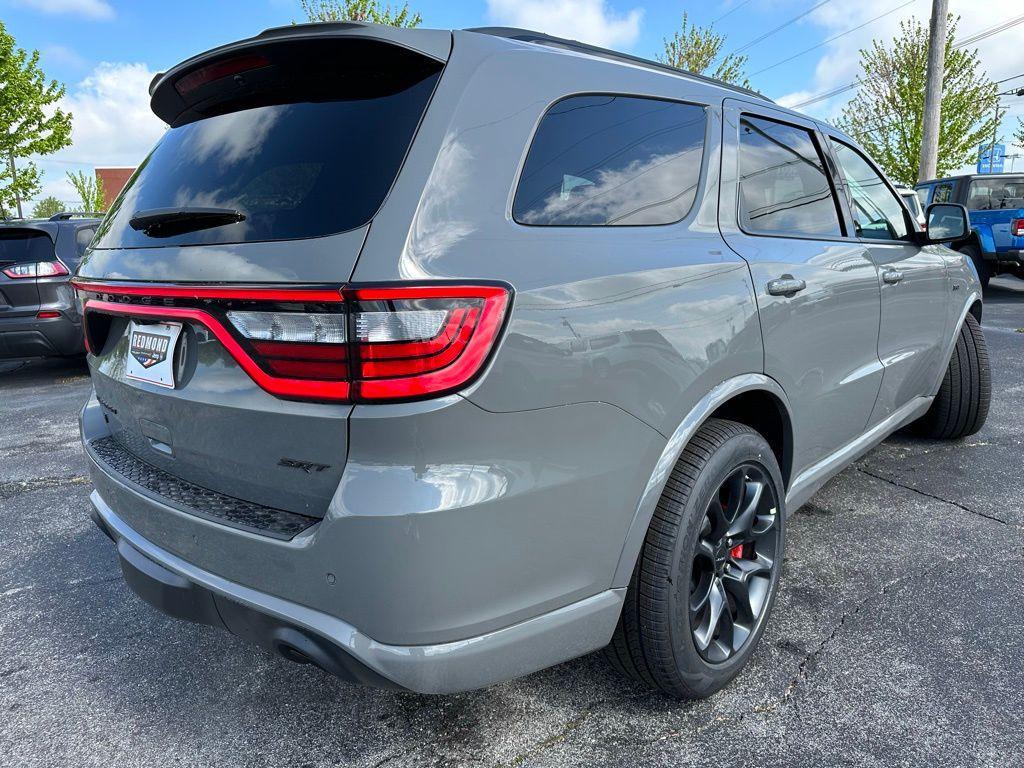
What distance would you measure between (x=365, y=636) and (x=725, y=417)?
1300 mm

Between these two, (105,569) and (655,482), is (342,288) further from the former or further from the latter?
(105,569)

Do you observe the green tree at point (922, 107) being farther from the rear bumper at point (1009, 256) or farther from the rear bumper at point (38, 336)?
the rear bumper at point (38, 336)

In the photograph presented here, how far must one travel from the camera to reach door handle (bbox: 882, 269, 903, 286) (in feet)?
9.61

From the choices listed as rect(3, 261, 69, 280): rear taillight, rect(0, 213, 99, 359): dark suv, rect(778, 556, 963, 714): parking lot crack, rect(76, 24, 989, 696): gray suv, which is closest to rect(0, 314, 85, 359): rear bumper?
rect(0, 213, 99, 359): dark suv

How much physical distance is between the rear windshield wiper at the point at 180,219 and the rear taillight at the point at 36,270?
588cm

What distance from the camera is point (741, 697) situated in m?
2.08

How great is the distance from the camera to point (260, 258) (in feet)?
4.96

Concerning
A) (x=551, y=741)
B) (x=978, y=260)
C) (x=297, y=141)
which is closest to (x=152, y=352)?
(x=297, y=141)

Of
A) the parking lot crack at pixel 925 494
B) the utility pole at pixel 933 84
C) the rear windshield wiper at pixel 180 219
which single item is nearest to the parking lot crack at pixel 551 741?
the rear windshield wiper at pixel 180 219

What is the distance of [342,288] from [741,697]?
5.30 feet

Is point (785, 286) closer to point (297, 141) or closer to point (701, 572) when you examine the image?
point (701, 572)

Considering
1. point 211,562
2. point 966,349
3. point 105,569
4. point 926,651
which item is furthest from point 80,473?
point 966,349

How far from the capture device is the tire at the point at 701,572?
182cm

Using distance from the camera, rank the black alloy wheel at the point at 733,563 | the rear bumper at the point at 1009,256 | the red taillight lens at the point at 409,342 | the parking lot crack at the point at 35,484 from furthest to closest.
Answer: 1. the rear bumper at the point at 1009,256
2. the parking lot crack at the point at 35,484
3. the black alloy wheel at the point at 733,563
4. the red taillight lens at the point at 409,342
